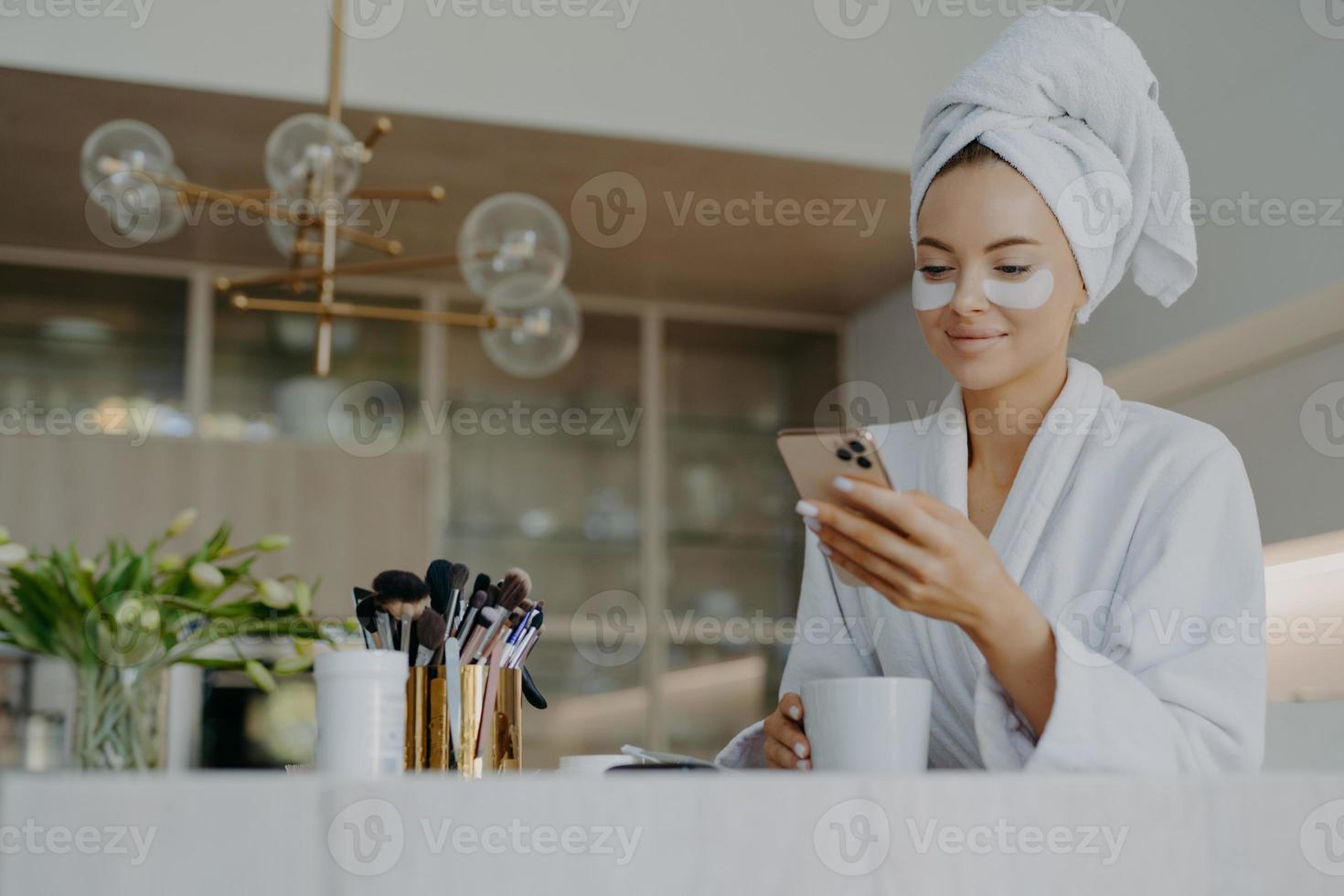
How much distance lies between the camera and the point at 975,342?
1004 millimetres

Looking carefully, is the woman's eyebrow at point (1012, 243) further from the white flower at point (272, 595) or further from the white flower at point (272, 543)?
the white flower at point (272, 543)

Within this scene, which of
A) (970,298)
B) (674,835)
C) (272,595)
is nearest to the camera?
(674,835)

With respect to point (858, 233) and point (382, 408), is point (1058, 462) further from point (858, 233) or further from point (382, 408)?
point (382, 408)

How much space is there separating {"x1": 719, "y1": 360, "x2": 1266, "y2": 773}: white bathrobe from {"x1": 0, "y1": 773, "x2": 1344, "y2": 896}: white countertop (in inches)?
6.3

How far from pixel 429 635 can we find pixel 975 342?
0.45 meters

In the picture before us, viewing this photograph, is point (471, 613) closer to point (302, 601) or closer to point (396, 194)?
point (302, 601)

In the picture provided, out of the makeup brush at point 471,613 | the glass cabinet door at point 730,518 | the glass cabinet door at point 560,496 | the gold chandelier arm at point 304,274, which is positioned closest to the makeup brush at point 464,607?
the makeup brush at point 471,613

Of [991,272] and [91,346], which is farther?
[91,346]

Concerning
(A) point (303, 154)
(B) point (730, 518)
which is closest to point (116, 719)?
(A) point (303, 154)

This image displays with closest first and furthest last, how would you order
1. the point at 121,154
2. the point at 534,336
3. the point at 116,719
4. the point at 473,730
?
the point at 473,730
the point at 116,719
the point at 121,154
the point at 534,336

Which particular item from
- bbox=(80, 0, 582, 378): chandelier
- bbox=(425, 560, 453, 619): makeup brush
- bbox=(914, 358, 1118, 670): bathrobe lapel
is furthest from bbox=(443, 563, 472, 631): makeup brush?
bbox=(80, 0, 582, 378): chandelier

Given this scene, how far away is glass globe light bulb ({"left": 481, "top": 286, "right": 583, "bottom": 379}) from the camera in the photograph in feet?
7.75

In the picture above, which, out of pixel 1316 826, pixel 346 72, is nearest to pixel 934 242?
pixel 1316 826

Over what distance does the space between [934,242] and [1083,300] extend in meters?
0.15
